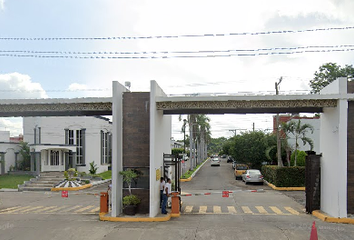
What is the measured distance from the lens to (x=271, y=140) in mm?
39031

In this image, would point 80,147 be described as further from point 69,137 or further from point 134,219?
point 134,219

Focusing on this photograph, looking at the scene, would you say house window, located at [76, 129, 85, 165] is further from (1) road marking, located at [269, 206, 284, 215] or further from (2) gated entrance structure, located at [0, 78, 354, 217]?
(1) road marking, located at [269, 206, 284, 215]

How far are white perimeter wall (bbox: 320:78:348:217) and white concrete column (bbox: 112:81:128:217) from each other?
28.8ft

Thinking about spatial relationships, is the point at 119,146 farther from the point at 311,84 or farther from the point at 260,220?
the point at 311,84

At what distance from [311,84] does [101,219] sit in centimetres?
3525

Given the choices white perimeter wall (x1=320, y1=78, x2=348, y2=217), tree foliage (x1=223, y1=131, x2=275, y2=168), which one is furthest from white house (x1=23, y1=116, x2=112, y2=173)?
white perimeter wall (x1=320, y1=78, x2=348, y2=217)

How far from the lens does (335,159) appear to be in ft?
46.9

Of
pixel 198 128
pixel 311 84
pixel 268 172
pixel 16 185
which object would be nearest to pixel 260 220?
pixel 268 172

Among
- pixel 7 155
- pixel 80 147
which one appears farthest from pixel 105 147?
pixel 7 155

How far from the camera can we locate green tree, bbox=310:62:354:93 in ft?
134

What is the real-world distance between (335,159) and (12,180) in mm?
28159

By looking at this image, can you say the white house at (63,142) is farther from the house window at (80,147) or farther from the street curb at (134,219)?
the street curb at (134,219)

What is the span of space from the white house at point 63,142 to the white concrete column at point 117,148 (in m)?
21.7

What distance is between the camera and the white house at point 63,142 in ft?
116
